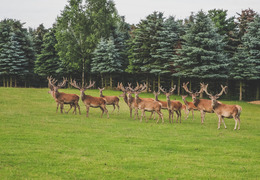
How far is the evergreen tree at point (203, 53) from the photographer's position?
34375mm

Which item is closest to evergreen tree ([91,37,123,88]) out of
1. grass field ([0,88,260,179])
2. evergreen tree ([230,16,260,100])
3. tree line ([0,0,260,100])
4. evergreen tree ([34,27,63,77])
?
tree line ([0,0,260,100])

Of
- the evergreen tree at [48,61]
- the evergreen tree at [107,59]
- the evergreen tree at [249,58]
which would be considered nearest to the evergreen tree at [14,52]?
the evergreen tree at [48,61]

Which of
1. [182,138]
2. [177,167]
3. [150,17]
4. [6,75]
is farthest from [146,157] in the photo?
[6,75]

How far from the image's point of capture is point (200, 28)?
35750 mm

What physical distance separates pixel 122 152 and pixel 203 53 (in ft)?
88.6

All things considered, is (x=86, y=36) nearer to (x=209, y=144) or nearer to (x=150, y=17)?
(x=150, y=17)

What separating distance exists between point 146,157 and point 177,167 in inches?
47.6

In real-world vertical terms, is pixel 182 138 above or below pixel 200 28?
below

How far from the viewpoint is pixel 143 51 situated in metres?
42.0

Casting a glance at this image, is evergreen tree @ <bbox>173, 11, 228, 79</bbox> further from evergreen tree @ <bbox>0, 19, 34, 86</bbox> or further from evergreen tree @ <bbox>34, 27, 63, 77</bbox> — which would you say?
evergreen tree @ <bbox>0, 19, 34, 86</bbox>

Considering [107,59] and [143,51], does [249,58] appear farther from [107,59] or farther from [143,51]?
[107,59]

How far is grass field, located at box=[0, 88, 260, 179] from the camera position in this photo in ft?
25.4

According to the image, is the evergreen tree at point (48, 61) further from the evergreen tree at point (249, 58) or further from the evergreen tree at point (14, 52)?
the evergreen tree at point (249, 58)

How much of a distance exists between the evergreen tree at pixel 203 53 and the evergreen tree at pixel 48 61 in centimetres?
2243
